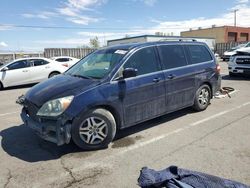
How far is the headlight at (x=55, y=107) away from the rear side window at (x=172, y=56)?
2283 millimetres

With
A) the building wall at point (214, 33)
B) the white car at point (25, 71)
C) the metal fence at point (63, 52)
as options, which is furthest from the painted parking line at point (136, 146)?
the building wall at point (214, 33)

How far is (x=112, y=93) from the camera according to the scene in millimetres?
4770

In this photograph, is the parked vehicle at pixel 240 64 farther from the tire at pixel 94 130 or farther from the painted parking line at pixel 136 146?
the tire at pixel 94 130

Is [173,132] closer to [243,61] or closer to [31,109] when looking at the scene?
[31,109]

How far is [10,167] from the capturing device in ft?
13.6

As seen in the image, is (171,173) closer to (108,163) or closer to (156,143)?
(108,163)

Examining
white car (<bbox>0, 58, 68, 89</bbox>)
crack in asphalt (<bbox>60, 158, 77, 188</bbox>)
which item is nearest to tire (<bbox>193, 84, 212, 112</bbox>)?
crack in asphalt (<bbox>60, 158, 77, 188</bbox>)

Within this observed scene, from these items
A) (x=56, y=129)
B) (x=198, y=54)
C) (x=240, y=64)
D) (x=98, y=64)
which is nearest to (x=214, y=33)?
(x=240, y=64)

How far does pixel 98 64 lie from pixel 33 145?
1897mm

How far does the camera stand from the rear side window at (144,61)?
5232 mm

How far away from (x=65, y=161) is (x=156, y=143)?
1567mm

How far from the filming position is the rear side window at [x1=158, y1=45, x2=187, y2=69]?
582cm

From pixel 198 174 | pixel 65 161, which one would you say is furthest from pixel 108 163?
pixel 198 174

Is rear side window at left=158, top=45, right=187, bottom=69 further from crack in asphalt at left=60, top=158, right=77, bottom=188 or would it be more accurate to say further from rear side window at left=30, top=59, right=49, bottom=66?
rear side window at left=30, top=59, right=49, bottom=66
